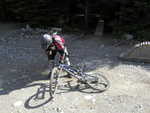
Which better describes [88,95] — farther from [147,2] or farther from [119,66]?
[147,2]

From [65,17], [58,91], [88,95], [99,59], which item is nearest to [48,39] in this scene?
[58,91]

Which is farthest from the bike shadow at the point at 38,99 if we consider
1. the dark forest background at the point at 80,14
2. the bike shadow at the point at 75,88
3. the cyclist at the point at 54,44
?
the dark forest background at the point at 80,14

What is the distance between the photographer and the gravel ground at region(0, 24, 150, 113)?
3650mm

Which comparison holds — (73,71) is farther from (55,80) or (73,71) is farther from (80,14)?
(80,14)

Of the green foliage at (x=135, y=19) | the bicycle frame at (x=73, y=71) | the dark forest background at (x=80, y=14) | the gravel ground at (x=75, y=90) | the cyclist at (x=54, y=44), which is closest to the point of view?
the gravel ground at (x=75, y=90)

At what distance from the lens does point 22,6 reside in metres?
8.46

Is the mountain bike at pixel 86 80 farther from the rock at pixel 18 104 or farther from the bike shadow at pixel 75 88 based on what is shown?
the rock at pixel 18 104

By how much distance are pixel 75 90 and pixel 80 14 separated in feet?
16.7

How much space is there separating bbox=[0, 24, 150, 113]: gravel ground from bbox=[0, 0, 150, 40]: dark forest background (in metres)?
1.00

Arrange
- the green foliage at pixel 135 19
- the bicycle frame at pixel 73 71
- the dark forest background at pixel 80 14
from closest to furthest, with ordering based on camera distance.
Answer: the bicycle frame at pixel 73 71 → the green foliage at pixel 135 19 → the dark forest background at pixel 80 14

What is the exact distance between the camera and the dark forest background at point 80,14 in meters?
6.95

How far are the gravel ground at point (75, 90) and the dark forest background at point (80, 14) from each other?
1.00 meters

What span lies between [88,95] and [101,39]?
375cm

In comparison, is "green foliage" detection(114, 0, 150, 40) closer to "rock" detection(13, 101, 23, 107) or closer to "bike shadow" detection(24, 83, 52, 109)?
"bike shadow" detection(24, 83, 52, 109)
